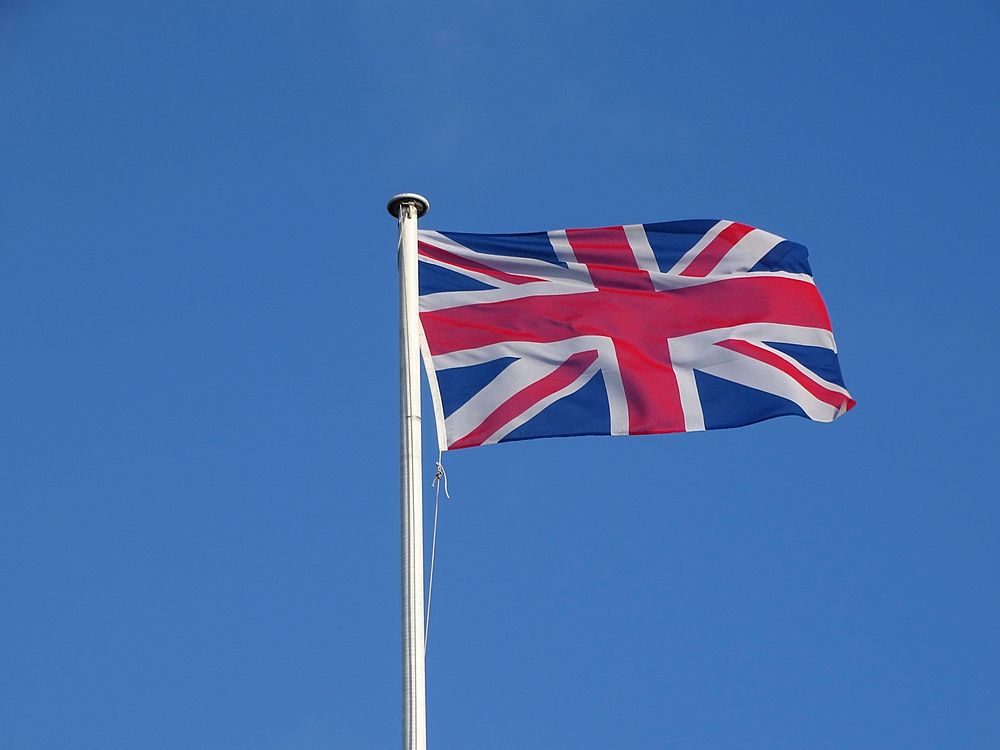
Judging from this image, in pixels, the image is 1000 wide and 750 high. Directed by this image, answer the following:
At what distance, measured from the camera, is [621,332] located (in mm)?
17781

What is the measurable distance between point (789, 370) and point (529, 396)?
288 centimetres

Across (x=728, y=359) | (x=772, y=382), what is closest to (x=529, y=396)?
(x=728, y=359)

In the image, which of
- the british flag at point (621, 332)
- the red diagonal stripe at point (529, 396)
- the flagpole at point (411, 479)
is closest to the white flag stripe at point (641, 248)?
the british flag at point (621, 332)

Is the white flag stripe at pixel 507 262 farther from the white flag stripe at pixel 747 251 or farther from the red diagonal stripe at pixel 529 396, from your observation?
the white flag stripe at pixel 747 251

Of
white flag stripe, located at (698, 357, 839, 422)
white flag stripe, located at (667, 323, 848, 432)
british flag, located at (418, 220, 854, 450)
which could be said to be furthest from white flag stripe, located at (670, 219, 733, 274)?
white flag stripe, located at (698, 357, 839, 422)

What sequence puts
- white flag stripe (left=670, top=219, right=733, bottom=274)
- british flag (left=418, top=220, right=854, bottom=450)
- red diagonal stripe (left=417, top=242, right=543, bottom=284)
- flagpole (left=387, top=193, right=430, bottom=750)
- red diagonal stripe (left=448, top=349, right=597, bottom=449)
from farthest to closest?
white flag stripe (left=670, top=219, right=733, bottom=274)
red diagonal stripe (left=417, top=242, right=543, bottom=284)
british flag (left=418, top=220, right=854, bottom=450)
red diagonal stripe (left=448, top=349, right=597, bottom=449)
flagpole (left=387, top=193, right=430, bottom=750)

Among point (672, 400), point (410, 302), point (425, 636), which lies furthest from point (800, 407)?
point (425, 636)

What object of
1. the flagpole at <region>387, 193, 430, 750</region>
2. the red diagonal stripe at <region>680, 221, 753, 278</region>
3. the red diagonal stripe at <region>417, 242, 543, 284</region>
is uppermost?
the red diagonal stripe at <region>680, 221, 753, 278</region>

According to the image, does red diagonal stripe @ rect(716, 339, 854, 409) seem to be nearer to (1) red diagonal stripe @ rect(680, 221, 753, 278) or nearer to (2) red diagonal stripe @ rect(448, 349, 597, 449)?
(1) red diagonal stripe @ rect(680, 221, 753, 278)

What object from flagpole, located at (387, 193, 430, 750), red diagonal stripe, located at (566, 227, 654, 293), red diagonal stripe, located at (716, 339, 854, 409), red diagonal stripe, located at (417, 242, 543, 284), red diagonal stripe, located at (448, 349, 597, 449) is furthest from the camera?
red diagonal stripe, located at (566, 227, 654, 293)

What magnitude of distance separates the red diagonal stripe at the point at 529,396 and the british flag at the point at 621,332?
14 millimetres

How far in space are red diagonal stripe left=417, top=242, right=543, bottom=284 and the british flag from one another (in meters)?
0.02

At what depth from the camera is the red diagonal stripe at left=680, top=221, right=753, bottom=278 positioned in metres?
18.5

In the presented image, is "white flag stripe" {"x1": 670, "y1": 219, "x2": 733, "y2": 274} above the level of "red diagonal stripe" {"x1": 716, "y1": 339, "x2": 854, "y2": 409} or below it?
above
